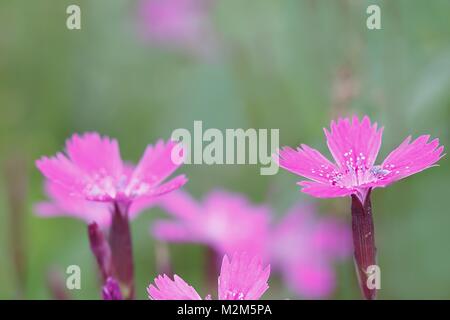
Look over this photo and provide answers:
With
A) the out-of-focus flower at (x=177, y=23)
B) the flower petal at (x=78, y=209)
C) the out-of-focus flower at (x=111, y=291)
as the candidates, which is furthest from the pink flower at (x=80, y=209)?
the out-of-focus flower at (x=177, y=23)

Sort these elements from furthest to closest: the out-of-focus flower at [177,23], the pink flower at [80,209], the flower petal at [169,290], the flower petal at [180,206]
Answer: the out-of-focus flower at [177,23] < the flower petal at [180,206] < the pink flower at [80,209] < the flower petal at [169,290]

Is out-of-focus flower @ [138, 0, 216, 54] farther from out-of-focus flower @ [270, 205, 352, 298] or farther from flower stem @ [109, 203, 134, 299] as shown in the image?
flower stem @ [109, 203, 134, 299]

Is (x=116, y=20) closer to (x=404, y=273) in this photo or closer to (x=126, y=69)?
(x=126, y=69)

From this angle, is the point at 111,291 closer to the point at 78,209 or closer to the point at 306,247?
the point at 78,209

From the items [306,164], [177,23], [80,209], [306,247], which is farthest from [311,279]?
[177,23]

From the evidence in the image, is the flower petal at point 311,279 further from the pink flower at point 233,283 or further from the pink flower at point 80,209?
the pink flower at point 233,283

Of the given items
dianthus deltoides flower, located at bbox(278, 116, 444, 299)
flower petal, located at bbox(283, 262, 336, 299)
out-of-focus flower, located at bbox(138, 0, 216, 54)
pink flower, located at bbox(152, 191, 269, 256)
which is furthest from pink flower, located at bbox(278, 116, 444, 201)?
out-of-focus flower, located at bbox(138, 0, 216, 54)
